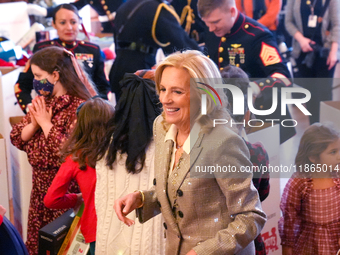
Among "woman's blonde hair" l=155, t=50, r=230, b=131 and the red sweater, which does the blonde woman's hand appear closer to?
"woman's blonde hair" l=155, t=50, r=230, b=131

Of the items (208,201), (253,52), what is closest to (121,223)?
(208,201)

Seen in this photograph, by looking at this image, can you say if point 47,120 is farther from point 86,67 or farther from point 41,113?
point 86,67

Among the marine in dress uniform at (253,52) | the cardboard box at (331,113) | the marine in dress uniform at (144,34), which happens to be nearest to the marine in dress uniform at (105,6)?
the marine in dress uniform at (144,34)

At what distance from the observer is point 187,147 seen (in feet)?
4.49

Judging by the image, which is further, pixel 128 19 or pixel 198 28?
pixel 198 28

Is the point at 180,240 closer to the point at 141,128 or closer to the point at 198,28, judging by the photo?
the point at 141,128

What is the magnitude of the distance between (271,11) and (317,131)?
2.46 meters

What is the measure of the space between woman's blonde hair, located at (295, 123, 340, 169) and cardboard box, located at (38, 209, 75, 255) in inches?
47.0

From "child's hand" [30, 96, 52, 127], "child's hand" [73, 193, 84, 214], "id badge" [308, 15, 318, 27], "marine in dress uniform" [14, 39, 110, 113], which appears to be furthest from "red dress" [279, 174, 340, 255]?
"id badge" [308, 15, 318, 27]

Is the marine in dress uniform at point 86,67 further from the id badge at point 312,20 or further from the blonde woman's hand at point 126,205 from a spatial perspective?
the id badge at point 312,20

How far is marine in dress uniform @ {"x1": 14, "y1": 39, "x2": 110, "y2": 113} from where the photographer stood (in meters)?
3.28

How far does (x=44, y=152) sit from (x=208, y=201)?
133cm

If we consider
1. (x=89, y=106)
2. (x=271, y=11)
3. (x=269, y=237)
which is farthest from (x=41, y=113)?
(x=271, y=11)

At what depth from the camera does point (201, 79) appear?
1312mm
